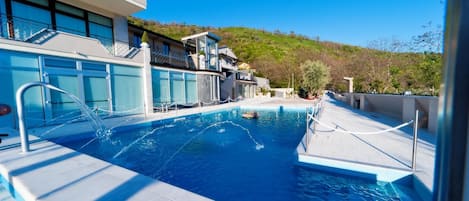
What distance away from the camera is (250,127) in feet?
35.9

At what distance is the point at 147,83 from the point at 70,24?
500 cm

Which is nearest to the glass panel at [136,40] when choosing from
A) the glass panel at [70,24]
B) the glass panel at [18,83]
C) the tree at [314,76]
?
the glass panel at [70,24]

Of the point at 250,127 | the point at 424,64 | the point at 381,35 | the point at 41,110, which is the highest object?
the point at 381,35

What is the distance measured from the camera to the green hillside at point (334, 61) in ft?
50.8

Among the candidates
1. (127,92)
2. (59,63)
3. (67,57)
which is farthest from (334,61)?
(59,63)

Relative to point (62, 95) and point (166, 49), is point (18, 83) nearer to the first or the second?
point (62, 95)

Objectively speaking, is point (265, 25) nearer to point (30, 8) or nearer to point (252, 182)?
point (30, 8)

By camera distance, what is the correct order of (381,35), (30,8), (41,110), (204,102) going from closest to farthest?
1. (41,110)
2. (30,8)
3. (204,102)
4. (381,35)

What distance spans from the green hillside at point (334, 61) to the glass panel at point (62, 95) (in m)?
12.6

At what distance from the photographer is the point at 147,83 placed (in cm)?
1371

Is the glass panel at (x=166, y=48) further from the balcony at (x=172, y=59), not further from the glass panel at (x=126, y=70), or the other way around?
the glass panel at (x=126, y=70)

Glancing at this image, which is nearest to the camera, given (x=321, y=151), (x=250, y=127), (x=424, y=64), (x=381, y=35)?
(x=321, y=151)

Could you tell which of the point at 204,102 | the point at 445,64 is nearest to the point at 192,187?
the point at 445,64

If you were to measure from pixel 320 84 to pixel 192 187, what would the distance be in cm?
2832
